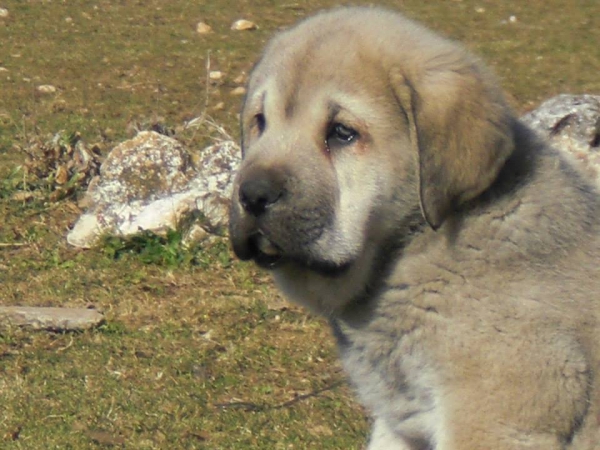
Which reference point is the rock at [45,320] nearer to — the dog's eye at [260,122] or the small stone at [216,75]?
the dog's eye at [260,122]

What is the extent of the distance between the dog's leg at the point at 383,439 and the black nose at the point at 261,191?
4.04 feet

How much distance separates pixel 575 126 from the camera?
6.46 metres

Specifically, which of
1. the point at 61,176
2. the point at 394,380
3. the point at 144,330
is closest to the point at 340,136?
the point at 394,380

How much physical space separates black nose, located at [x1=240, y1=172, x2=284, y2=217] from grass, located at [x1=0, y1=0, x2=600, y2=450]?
172 centimetres

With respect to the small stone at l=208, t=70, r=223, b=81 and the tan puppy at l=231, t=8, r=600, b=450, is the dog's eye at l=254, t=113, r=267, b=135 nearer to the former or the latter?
the tan puppy at l=231, t=8, r=600, b=450

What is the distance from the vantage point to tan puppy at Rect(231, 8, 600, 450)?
11.3ft

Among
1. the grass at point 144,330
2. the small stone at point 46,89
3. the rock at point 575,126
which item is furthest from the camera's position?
the small stone at point 46,89

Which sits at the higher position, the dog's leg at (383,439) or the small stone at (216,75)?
the dog's leg at (383,439)

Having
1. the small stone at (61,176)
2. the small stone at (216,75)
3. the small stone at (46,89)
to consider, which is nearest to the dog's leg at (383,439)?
the small stone at (61,176)

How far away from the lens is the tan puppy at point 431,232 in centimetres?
346

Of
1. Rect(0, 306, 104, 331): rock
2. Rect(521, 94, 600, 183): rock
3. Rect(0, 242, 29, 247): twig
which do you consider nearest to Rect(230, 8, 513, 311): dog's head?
Rect(0, 306, 104, 331): rock

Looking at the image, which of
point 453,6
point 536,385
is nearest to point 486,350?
point 536,385

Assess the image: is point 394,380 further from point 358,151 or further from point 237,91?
point 237,91

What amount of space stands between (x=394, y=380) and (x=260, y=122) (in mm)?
1003
